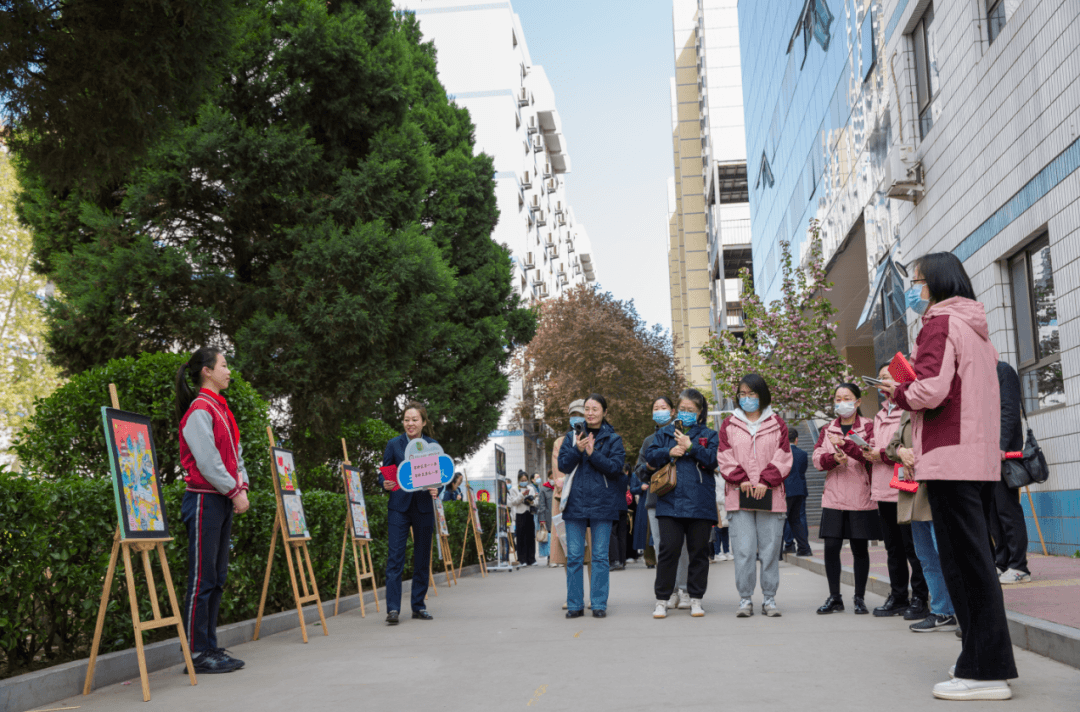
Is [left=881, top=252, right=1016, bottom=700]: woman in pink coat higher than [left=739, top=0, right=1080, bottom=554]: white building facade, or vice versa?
[left=739, top=0, right=1080, bottom=554]: white building facade

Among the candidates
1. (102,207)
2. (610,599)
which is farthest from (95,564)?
(102,207)

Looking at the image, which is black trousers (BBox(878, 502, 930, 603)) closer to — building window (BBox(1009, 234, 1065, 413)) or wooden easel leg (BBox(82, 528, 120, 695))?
building window (BBox(1009, 234, 1065, 413))

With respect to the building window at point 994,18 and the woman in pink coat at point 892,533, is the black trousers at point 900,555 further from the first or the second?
the building window at point 994,18

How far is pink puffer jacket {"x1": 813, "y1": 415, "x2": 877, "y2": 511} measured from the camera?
8.59m

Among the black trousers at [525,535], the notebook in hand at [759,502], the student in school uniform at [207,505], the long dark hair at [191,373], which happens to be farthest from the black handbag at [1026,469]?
the black trousers at [525,535]

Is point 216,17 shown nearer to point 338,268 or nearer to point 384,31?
point 338,268

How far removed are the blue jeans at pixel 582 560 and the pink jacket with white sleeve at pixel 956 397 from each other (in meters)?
4.53

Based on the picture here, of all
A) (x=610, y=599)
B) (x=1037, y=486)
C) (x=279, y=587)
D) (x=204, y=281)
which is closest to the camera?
(x=279, y=587)

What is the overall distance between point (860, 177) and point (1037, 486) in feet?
36.2

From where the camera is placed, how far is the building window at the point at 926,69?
55.1 ft

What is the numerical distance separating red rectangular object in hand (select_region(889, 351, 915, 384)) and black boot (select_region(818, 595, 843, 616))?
4.32 metres

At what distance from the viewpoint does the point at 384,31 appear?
16.2 metres

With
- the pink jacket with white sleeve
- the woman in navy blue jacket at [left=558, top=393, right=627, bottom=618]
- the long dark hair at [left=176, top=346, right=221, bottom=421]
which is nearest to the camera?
the pink jacket with white sleeve

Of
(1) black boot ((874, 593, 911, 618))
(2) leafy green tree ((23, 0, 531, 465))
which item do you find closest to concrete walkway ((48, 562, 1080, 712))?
(1) black boot ((874, 593, 911, 618))
